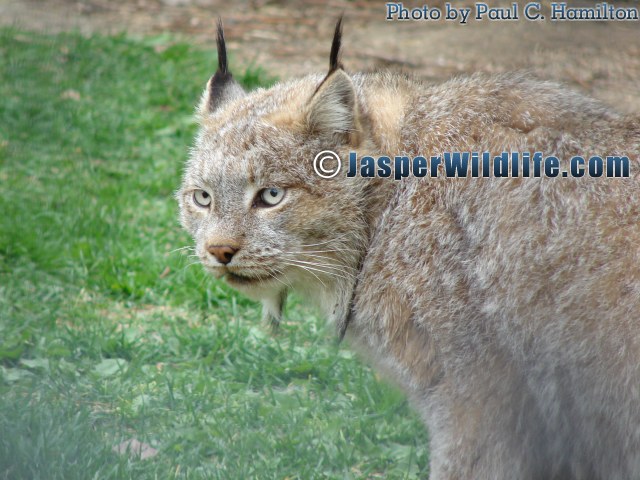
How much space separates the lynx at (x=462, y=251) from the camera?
330 centimetres

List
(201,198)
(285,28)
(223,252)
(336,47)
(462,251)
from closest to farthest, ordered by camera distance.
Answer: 1. (462,251)
2. (336,47)
3. (223,252)
4. (201,198)
5. (285,28)

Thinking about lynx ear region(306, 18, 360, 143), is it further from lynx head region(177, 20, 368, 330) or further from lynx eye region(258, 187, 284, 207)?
lynx eye region(258, 187, 284, 207)

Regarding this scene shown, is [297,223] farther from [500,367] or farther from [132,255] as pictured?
[132,255]

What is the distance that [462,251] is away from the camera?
3576mm

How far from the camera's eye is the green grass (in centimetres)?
420

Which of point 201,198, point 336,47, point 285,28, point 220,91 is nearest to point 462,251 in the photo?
point 336,47

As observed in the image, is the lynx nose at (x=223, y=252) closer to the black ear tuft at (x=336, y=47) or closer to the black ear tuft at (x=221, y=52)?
the black ear tuft at (x=336, y=47)

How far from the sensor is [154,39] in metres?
9.95

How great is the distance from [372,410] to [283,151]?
5.43 feet

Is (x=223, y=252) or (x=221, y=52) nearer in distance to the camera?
(x=223, y=252)

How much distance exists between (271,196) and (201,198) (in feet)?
1.47

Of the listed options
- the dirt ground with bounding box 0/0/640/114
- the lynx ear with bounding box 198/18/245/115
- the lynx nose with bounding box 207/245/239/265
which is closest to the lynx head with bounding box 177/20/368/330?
the lynx nose with bounding box 207/245/239/265

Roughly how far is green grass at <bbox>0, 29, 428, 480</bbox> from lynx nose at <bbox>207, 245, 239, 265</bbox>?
2.65ft

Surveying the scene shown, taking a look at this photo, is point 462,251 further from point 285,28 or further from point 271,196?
point 285,28
